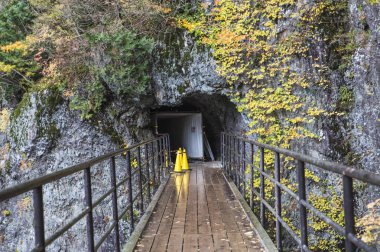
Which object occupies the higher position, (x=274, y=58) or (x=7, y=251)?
(x=274, y=58)

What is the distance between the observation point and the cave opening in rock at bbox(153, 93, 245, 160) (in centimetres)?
1379

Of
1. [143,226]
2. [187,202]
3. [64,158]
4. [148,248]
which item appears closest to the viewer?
[148,248]

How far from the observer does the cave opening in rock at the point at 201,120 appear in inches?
543

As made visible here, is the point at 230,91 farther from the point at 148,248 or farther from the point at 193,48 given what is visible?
the point at 148,248

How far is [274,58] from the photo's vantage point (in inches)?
400

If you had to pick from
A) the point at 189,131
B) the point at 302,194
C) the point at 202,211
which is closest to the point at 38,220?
the point at 302,194

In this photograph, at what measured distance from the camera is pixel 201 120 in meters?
15.2

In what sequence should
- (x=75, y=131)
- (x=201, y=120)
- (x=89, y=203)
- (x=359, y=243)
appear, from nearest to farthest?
1. (x=359, y=243)
2. (x=89, y=203)
3. (x=75, y=131)
4. (x=201, y=120)

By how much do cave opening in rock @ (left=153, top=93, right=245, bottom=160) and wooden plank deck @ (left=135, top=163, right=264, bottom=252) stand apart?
17.0 feet

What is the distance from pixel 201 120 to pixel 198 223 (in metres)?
9.91

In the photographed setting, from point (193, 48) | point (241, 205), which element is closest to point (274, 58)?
point (193, 48)

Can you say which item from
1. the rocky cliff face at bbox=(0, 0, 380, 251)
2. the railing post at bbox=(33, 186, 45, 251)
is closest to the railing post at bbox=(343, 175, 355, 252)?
the railing post at bbox=(33, 186, 45, 251)

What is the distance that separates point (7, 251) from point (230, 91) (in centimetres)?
965

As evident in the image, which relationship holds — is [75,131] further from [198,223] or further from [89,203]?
[89,203]
